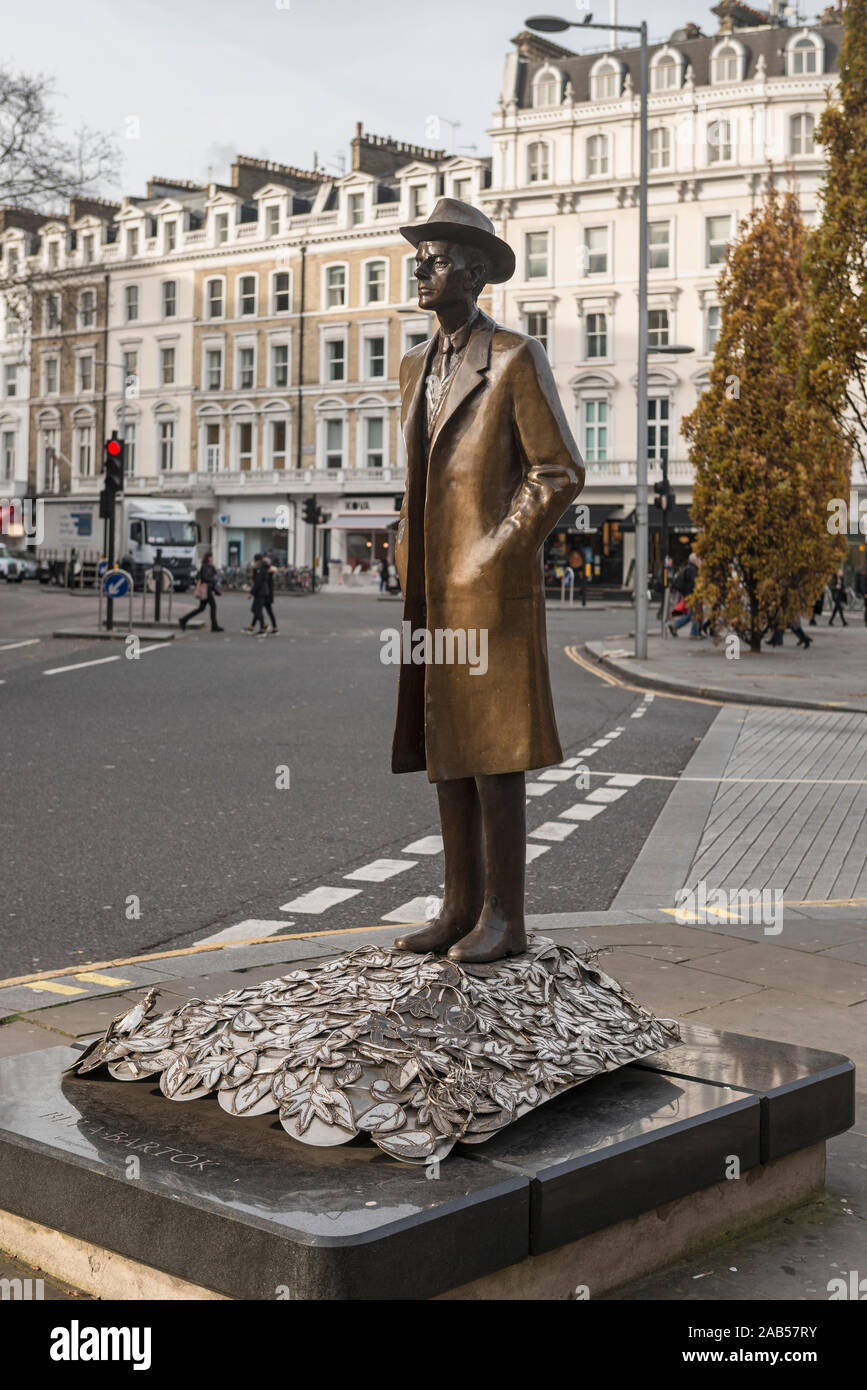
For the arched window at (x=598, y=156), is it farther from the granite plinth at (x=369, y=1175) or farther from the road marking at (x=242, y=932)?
the granite plinth at (x=369, y=1175)

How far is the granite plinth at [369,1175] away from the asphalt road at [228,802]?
2.87m

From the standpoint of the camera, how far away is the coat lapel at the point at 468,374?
4219 mm

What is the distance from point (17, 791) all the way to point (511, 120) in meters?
54.2

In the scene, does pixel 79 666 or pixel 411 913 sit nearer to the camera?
pixel 411 913

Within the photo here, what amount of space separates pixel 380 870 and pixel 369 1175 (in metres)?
5.17

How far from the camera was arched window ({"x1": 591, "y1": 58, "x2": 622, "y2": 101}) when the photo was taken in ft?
188

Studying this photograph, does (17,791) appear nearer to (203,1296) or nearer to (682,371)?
(203,1296)

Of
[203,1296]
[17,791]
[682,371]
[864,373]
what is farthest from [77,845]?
[682,371]

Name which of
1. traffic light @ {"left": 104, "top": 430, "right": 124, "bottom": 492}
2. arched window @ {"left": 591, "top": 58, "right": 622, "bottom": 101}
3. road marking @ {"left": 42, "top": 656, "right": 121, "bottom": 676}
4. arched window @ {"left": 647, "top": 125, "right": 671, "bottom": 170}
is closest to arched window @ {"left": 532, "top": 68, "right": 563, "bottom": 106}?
arched window @ {"left": 591, "top": 58, "right": 622, "bottom": 101}

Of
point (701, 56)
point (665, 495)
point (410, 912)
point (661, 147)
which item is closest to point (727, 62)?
point (701, 56)

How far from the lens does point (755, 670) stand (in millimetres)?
23094

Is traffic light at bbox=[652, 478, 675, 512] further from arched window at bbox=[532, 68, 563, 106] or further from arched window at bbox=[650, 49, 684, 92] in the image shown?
arched window at bbox=[532, 68, 563, 106]

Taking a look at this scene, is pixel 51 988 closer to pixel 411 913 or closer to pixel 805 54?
pixel 411 913

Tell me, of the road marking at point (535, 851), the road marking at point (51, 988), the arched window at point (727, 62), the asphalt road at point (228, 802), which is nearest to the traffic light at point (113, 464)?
the asphalt road at point (228, 802)
